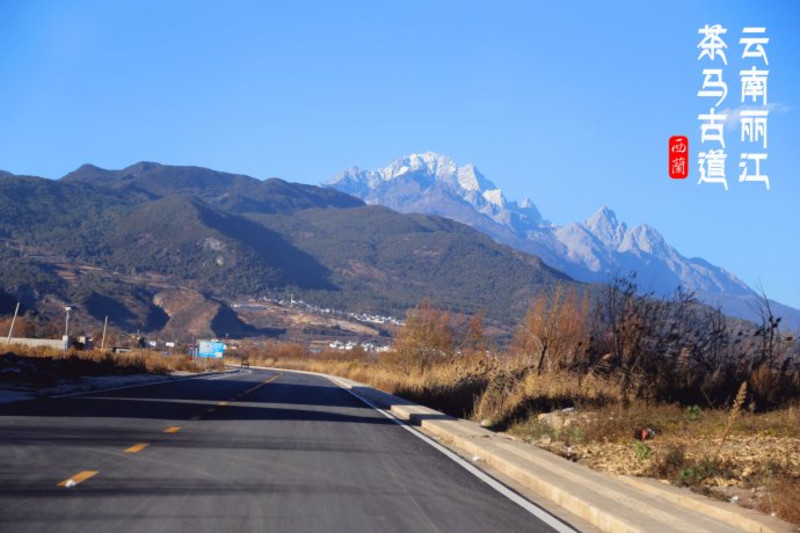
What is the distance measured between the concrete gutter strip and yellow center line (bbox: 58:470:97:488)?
18.5 feet

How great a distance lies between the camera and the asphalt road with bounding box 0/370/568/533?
29.2 ft

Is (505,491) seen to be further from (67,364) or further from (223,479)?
(67,364)

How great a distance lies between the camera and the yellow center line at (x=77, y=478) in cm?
1015

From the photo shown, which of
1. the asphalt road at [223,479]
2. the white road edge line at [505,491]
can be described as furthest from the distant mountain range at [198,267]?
the white road edge line at [505,491]

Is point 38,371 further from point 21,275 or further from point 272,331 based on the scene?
point 272,331

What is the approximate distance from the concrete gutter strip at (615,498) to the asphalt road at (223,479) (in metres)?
0.73

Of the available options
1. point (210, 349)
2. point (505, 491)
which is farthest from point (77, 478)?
point (210, 349)

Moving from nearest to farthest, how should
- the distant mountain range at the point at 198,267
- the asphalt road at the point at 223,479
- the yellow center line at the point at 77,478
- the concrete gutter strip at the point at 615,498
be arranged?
the asphalt road at the point at 223,479 → the concrete gutter strip at the point at 615,498 → the yellow center line at the point at 77,478 → the distant mountain range at the point at 198,267

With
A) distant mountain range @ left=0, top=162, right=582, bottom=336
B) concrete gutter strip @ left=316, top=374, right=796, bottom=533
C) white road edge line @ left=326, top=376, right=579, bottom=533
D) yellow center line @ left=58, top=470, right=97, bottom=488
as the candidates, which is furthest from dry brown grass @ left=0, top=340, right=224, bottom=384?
distant mountain range @ left=0, top=162, right=582, bottom=336

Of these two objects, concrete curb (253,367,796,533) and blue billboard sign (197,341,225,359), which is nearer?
concrete curb (253,367,796,533)

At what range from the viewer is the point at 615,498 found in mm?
11133

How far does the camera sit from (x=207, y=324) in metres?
134

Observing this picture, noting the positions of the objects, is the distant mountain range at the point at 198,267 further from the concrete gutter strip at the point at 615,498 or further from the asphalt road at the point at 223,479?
the concrete gutter strip at the point at 615,498

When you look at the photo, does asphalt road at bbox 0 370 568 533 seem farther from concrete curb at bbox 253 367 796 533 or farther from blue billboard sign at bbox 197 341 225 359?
blue billboard sign at bbox 197 341 225 359
